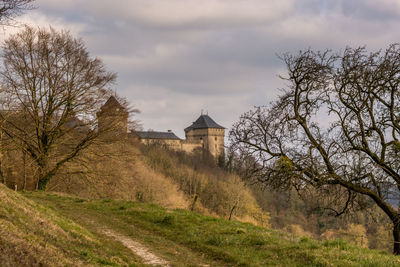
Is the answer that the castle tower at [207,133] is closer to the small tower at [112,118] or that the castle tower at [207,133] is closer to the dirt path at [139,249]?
the small tower at [112,118]

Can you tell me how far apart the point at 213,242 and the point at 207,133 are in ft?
372

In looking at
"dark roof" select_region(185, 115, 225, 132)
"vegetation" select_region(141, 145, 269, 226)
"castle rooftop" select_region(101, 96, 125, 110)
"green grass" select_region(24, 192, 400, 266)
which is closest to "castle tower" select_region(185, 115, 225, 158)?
"dark roof" select_region(185, 115, 225, 132)

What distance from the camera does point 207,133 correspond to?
124750mm

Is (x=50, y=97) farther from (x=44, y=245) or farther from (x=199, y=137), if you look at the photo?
Result: (x=199, y=137)

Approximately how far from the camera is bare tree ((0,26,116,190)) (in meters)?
22.8

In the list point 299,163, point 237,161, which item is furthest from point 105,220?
point 299,163

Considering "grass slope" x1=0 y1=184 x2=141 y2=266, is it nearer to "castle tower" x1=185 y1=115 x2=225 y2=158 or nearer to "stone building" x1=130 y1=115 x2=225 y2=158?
"stone building" x1=130 y1=115 x2=225 y2=158

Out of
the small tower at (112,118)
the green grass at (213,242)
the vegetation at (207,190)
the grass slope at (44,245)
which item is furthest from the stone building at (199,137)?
the grass slope at (44,245)

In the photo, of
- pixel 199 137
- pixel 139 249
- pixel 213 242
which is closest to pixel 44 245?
pixel 139 249

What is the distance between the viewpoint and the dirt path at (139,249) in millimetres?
9203

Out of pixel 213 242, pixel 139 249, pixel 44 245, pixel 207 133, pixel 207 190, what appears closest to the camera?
pixel 44 245

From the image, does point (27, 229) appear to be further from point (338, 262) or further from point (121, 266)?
point (338, 262)

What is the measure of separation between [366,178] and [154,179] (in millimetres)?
40433

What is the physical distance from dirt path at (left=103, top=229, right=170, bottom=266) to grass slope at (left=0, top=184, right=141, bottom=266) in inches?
10.7
